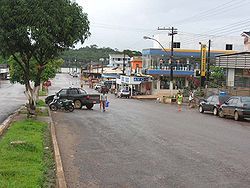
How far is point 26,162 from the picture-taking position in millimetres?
9867

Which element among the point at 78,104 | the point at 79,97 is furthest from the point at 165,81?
the point at 79,97

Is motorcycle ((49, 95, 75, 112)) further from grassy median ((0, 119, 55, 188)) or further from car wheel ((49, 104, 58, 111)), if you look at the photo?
grassy median ((0, 119, 55, 188))

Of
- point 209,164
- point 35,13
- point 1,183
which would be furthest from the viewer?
point 35,13

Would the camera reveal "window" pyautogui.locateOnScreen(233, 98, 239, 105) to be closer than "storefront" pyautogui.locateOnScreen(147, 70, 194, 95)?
Yes

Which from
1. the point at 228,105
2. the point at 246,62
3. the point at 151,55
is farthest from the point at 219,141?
the point at 151,55

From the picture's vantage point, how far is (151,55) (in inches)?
2719

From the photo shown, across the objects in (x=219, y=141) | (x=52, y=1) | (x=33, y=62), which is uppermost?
(x=52, y=1)

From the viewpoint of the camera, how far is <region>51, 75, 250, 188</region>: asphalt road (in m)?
9.31

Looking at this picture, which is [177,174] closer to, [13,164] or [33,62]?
[13,164]

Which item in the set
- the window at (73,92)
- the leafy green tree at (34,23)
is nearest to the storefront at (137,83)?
the window at (73,92)

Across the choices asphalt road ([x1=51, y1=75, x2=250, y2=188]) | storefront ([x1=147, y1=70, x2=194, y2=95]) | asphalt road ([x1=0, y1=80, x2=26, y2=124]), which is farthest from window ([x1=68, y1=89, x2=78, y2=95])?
storefront ([x1=147, y1=70, x2=194, y2=95])

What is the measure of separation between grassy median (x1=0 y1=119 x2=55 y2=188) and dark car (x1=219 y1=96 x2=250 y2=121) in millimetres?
14667

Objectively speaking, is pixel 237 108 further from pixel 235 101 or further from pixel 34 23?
pixel 34 23

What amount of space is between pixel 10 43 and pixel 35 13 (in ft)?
6.94
